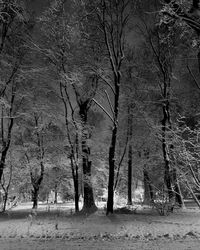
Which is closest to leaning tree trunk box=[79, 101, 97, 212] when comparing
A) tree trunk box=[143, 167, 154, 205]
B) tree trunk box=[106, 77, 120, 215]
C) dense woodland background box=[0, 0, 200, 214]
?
dense woodland background box=[0, 0, 200, 214]

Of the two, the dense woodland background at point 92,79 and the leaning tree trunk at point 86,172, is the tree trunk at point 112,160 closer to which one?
the dense woodland background at point 92,79

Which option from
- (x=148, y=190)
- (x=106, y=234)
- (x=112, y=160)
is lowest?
(x=106, y=234)

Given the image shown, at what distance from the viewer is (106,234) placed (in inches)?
387

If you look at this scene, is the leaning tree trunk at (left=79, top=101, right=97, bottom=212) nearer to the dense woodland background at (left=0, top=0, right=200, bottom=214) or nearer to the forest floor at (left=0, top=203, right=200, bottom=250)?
the dense woodland background at (left=0, top=0, right=200, bottom=214)

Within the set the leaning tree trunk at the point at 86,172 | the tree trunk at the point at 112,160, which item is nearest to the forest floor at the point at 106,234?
the tree trunk at the point at 112,160

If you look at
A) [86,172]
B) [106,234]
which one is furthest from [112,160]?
[106,234]

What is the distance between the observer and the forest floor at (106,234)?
8156 mm

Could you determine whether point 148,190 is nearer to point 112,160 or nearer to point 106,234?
point 112,160

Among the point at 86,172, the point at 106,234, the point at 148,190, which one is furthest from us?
the point at 148,190

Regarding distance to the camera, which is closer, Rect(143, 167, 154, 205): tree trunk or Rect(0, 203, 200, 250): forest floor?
Rect(0, 203, 200, 250): forest floor

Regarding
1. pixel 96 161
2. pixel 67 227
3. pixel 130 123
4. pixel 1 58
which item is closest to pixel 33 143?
pixel 96 161

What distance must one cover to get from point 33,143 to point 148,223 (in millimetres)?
17365

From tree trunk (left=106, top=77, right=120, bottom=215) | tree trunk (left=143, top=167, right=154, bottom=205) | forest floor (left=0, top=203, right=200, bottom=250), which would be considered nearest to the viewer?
forest floor (left=0, top=203, right=200, bottom=250)

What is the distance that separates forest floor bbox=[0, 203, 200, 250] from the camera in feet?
26.8
